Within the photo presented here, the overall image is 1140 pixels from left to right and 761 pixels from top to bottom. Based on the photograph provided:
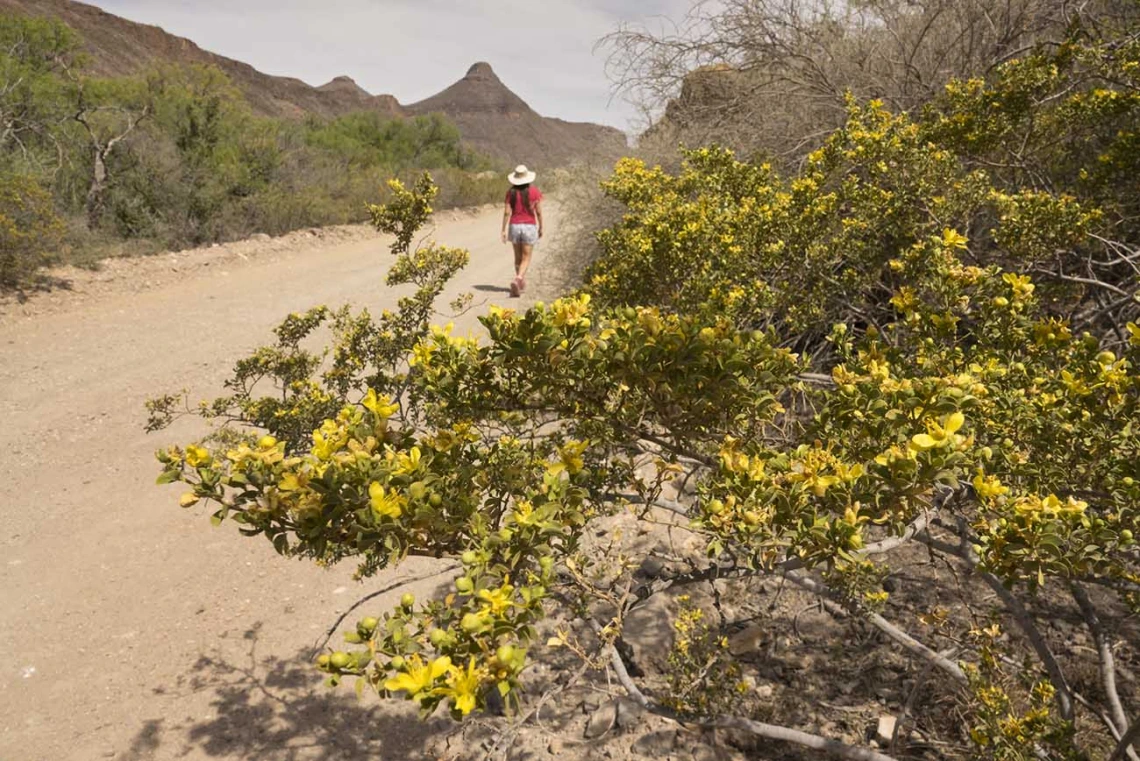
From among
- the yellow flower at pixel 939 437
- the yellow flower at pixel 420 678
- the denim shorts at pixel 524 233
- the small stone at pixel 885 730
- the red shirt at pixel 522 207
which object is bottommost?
the small stone at pixel 885 730

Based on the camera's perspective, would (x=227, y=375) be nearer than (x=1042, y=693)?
No

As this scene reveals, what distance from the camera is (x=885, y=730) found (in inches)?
106

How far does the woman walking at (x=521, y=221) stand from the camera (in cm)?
847

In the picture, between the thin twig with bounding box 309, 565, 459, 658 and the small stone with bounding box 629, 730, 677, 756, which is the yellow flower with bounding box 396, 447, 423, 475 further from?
the small stone with bounding box 629, 730, 677, 756

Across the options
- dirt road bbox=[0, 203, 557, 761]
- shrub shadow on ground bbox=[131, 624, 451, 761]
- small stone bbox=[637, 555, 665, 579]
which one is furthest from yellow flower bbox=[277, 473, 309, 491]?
small stone bbox=[637, 555, 665, 579]

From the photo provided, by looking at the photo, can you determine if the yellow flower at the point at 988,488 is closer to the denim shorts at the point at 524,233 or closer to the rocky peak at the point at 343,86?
the denim shorts at the point at 524,233

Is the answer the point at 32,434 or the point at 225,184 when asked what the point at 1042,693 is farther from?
the point at 225,184

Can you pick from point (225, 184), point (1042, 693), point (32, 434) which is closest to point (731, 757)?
point (1042, 693)

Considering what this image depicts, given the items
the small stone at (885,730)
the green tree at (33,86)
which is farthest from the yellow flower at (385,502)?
the green tree at (33,86)

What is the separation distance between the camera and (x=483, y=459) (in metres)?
1.72

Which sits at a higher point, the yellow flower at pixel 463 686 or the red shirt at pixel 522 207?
the red shirt at pixel 522 207

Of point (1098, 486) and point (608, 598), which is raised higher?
point (1098, 486)

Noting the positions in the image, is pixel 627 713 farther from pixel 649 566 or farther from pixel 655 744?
pixel 649 566

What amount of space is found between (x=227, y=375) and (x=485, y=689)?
6.01 m
